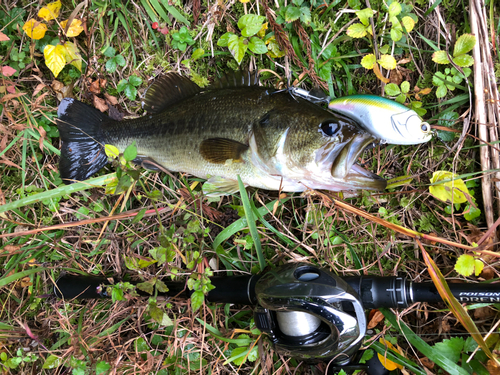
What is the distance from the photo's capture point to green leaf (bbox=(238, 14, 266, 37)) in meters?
2.38

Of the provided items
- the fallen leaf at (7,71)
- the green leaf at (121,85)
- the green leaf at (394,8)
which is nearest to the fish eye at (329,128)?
the green leaf at (394,8)

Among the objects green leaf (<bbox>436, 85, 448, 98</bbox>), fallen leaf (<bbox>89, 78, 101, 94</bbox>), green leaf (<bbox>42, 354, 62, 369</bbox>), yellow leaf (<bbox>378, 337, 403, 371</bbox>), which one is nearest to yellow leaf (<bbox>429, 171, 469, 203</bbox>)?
green leaf (<bbox>436, 85, 448, 98</bbox>)

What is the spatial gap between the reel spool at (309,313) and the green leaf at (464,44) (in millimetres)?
1859

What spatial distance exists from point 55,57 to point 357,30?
8.00 ft

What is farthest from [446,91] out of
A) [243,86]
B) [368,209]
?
[243,86]

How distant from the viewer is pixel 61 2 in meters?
2.76

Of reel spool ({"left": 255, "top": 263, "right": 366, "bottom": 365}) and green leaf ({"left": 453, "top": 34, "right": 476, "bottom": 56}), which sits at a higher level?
green leaf ({"left": 453, "top": 34, "right": 476, "bottom": 56})

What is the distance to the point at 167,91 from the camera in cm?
255

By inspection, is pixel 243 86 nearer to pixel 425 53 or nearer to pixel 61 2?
pixel 425 53

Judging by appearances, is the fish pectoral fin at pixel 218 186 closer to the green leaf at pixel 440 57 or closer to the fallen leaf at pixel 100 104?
the fallen leaf at pixel 100 104

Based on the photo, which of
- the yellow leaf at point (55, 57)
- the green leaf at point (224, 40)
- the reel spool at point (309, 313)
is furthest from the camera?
the yellow leaf at point (55, 57)

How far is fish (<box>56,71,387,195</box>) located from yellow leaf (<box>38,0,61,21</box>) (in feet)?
2.41

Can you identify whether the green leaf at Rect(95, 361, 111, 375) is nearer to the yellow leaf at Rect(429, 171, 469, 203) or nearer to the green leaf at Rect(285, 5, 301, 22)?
the yellow leaf at Rect(429, 171, 469, 203)

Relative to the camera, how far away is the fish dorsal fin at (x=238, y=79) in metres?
2.40
